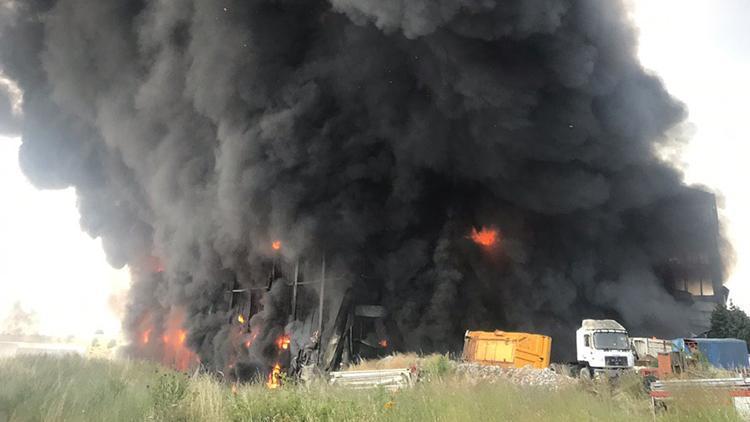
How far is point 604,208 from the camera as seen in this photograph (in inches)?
947

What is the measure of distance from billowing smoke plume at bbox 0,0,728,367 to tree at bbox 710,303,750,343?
1.88 metres

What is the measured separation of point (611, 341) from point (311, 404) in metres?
13.7

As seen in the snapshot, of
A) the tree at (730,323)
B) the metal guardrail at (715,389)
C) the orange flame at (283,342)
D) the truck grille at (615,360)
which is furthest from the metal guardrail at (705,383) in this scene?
the tree at (730,323)

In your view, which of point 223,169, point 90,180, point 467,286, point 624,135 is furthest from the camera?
point 90,180

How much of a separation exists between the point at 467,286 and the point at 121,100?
63.4ft

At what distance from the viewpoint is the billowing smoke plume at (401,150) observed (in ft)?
63.7

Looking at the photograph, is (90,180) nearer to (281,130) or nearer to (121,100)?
(121,100)

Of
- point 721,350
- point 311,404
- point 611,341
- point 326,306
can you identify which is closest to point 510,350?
point 611,341

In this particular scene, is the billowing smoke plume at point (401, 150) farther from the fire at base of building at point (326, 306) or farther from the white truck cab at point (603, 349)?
the white truck cab at point (603, 349)

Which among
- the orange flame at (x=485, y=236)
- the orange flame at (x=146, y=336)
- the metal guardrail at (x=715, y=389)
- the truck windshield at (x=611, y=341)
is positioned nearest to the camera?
the metal guardrail at (x=715, y=389)

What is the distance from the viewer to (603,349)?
55.6 ft

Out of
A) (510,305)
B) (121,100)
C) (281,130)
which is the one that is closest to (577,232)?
(510,305)

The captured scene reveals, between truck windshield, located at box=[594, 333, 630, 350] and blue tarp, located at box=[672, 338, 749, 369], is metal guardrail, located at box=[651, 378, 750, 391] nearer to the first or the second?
truck windshield, located at box=[594, 333, 630, 350]

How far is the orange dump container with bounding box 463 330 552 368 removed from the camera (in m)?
17.3
